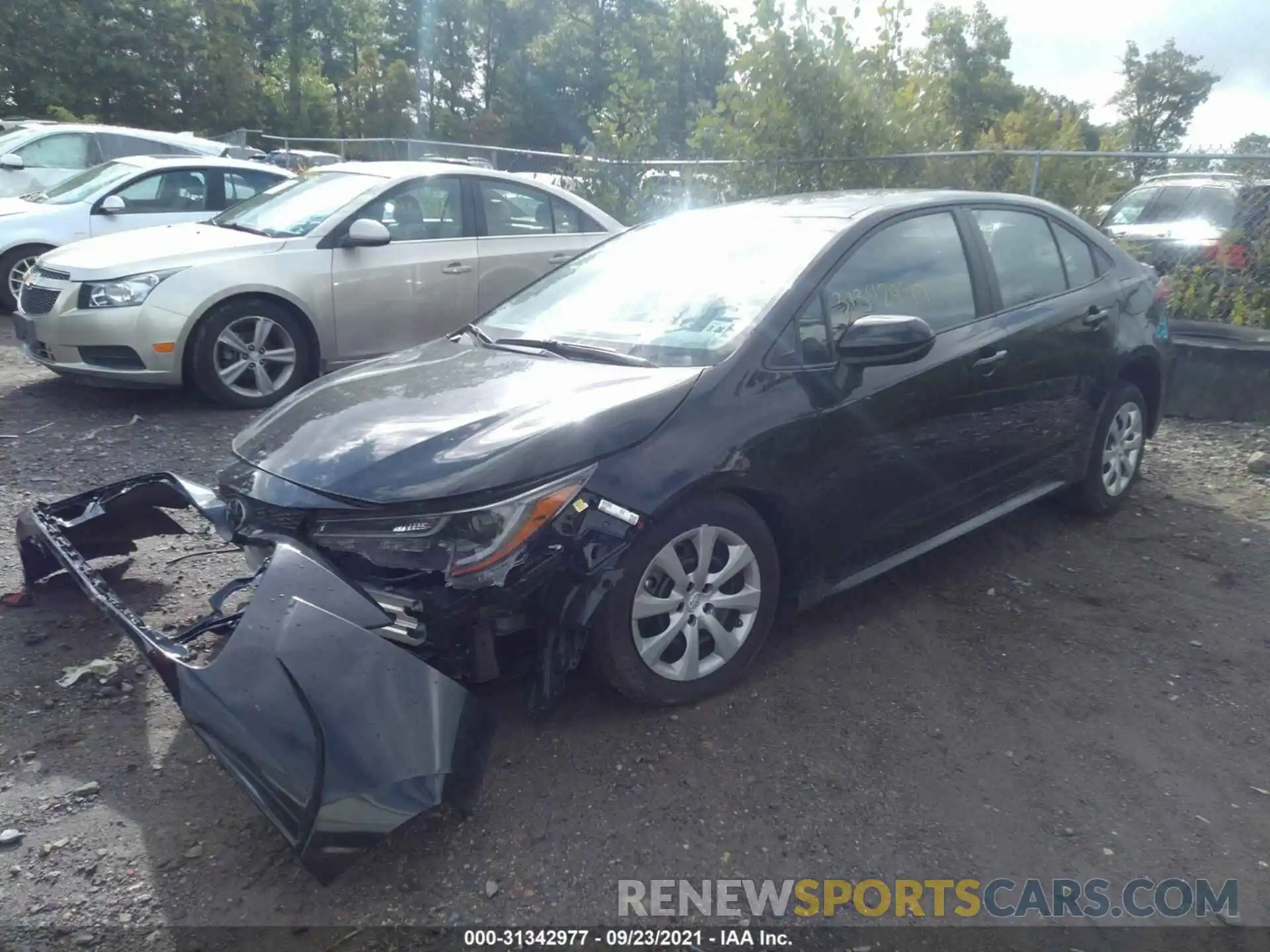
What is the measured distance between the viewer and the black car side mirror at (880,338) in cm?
363

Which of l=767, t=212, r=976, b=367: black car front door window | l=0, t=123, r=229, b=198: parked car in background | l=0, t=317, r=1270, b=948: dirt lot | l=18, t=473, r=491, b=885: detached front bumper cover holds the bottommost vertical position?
l=0, t=317, r=1270, b=948: dirt lot

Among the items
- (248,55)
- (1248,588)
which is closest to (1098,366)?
(1248,588)

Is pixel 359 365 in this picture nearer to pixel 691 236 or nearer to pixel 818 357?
pixel 691 236

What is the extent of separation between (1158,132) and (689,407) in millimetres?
49468

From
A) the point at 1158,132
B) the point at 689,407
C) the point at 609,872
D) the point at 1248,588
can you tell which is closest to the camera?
the point at 609,872

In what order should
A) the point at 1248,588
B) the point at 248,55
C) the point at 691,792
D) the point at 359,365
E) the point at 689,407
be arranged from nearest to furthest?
the point at 691,792 → the point at 689,407 → the point at 359,365 → the point at 1248,588 → the point at 248,55

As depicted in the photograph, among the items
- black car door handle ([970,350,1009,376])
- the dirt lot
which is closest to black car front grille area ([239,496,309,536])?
the dirt lot

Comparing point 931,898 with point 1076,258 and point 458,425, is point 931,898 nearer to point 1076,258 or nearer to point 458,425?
point 458,425

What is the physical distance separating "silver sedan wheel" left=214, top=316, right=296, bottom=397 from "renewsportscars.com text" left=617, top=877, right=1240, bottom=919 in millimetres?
5290

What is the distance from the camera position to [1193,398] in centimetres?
742

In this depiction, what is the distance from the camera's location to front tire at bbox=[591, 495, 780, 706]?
3225 millimetres

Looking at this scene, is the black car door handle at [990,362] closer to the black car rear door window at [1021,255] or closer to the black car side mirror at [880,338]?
the black car rear door window at [1021,255]

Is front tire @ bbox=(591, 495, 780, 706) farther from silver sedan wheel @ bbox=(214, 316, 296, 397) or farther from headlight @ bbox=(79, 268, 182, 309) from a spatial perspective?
headlight @ bbox=(79, 268, 182, 309)

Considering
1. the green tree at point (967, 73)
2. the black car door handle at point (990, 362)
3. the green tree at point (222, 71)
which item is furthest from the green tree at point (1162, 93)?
the black car door handle at point (990, 362)
